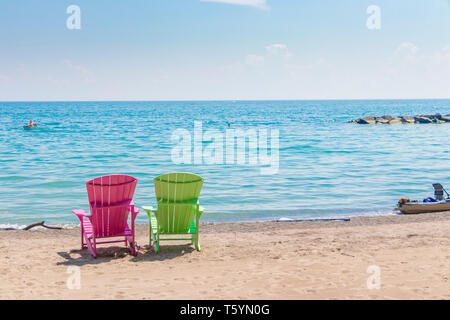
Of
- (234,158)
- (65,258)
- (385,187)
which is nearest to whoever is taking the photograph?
(65,258)

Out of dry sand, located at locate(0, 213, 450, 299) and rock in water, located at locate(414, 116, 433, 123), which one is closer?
dry sand, located at locate(0, 213, 450, 299)

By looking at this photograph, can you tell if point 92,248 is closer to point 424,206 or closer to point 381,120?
point 424,206

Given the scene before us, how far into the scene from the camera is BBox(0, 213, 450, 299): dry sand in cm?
453

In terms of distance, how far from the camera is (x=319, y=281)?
4828 mm

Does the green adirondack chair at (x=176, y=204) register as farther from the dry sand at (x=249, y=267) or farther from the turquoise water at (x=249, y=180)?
the turquoise water at (x=249, y=180)

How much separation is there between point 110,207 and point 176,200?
95cm

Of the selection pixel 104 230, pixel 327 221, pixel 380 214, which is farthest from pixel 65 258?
pixel 380 214

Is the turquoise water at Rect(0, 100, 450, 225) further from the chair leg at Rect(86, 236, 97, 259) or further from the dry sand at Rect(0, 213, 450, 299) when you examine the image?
the chair leg at Rect(86, 236, 97, 259)

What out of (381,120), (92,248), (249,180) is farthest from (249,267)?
(381,120)

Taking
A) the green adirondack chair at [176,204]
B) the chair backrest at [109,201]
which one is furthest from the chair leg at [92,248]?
the green adirondack chair at [176,204]

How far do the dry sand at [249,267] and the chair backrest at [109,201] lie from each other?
0.40m

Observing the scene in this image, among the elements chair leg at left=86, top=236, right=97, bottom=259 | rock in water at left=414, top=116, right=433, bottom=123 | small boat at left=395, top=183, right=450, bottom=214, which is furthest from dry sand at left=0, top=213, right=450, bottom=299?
rock in water at left=414, top=116, right=433, bottom=123
